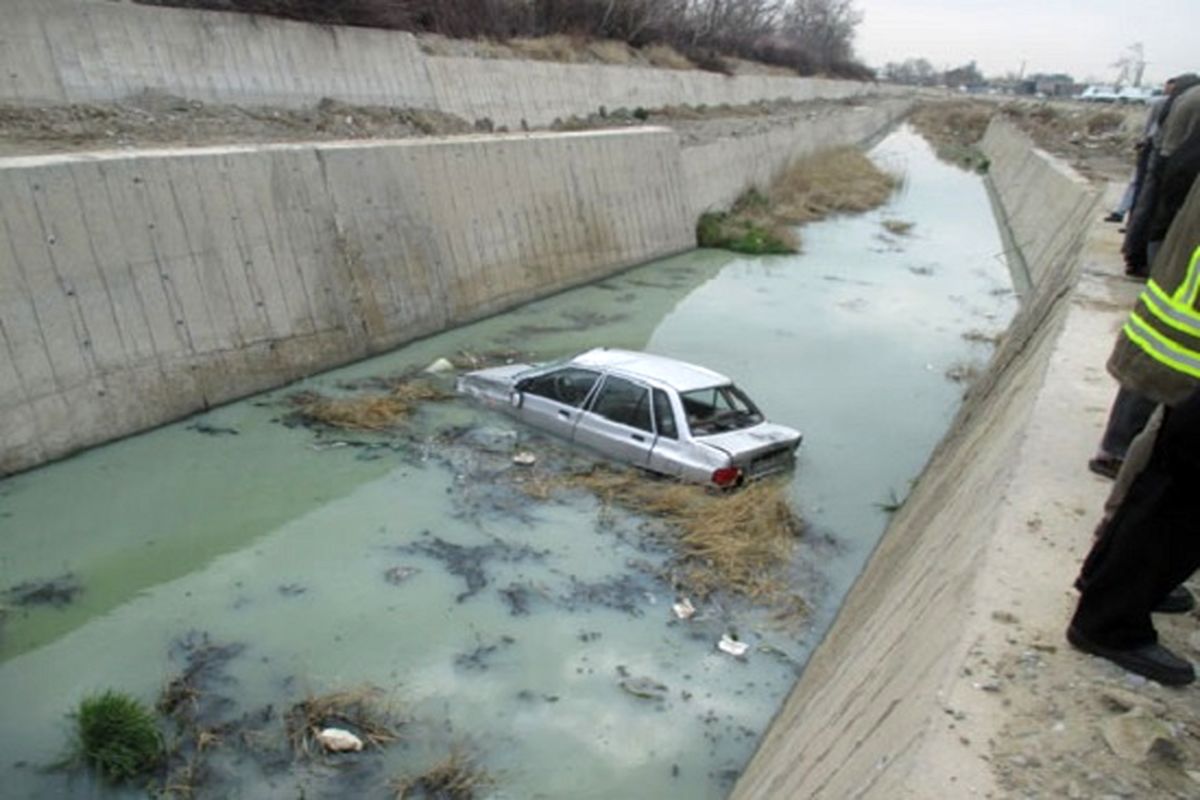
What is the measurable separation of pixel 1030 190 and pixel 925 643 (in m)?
31.9

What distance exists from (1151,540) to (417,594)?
19.9 ft

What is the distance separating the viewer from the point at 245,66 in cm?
2070

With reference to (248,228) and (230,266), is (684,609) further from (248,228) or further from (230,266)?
(248,228)

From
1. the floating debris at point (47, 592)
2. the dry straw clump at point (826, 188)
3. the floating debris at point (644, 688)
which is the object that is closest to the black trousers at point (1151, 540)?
the floating debris at point (644, 688)

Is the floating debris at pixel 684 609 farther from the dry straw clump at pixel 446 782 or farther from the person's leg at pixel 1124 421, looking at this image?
the person's leg at pixel 1124 421

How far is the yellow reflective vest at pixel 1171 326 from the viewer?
352 cm

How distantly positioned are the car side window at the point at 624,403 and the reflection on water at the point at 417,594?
0.87 meters

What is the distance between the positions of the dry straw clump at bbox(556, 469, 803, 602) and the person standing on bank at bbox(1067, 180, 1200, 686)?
477 cm

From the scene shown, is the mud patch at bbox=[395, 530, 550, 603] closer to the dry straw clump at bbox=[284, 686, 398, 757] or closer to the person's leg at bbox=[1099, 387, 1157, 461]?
the dry straw clump at bbox=[284, 686, 398, 757]

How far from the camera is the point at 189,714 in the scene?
643cm

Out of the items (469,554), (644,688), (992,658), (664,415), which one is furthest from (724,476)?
(992,658)

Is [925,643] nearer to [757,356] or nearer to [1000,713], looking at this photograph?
[1000,713]

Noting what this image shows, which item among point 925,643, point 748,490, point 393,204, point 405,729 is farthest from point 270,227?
point 925,643

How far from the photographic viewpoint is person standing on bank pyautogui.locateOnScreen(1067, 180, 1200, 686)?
138 inches
